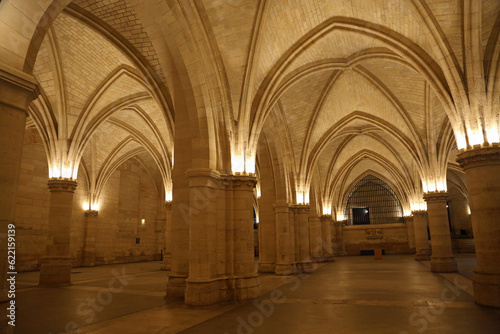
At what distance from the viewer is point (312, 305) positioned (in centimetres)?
792

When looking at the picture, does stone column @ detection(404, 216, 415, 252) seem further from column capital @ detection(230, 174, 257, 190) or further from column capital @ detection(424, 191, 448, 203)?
column capital @ detection(230, 174, 257, 190)

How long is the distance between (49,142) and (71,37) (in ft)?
14.1

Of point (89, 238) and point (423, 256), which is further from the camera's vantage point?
point (423, 256)

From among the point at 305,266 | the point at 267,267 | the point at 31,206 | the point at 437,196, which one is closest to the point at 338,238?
the point at 305,266

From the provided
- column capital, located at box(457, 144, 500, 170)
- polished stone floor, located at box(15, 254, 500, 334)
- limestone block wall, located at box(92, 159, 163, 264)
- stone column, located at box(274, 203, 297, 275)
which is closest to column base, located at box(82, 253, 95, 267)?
limestone block wall, located at box(92, 159, 163, 264)

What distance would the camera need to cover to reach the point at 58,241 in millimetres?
12328

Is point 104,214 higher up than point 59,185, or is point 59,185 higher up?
point 59,185

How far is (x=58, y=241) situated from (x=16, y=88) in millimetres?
9690

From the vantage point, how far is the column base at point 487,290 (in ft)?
24.7

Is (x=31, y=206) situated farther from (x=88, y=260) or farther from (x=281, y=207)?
(x=281, y=207)

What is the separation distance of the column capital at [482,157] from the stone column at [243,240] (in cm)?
544

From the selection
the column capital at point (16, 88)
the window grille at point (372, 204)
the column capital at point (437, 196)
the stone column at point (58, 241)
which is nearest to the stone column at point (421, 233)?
the column capital at point (437, 196)

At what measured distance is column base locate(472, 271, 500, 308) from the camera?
7.53 m

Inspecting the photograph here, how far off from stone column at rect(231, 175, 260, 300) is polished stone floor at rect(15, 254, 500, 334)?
0.44 m
